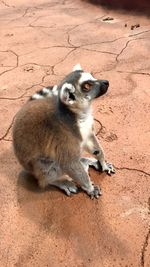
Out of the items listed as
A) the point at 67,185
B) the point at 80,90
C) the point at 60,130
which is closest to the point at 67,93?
the point at 80,90

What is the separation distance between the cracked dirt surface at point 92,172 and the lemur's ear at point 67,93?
675mm

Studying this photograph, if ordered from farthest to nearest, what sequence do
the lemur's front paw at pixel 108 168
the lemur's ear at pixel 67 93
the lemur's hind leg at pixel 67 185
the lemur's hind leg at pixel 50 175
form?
the lemur's front paw at pixel 108 168 → the lemur's hind leg at pixel 67 185 → the lemur's hind leg at pixel 50 175 → the lemur's ear at pixel 67 93

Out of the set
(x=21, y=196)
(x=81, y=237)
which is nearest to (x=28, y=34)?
(x=21, y=196)

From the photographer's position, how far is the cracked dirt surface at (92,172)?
2.12m

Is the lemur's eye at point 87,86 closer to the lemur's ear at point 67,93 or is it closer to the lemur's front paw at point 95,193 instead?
the lemur's ear at point 67,93

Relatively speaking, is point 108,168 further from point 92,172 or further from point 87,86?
point 87,86

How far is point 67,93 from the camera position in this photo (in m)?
2.07

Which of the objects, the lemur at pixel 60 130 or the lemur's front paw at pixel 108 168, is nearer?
the lemur at pixel 60 130

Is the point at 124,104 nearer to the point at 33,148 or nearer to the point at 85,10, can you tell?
the point at 33,148

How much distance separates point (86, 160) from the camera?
2.61 meters

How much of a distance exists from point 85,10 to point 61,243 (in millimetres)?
4184

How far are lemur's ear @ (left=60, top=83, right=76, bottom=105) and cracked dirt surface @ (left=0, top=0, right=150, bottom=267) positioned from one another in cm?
67

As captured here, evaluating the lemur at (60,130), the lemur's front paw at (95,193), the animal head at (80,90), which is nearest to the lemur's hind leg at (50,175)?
the lemur at (60,130)

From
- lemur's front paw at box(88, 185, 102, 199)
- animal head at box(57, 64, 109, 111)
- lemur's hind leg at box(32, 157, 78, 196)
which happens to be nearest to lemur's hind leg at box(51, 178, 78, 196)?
lemur's hind leg at box(32, 157, 78, 196)
